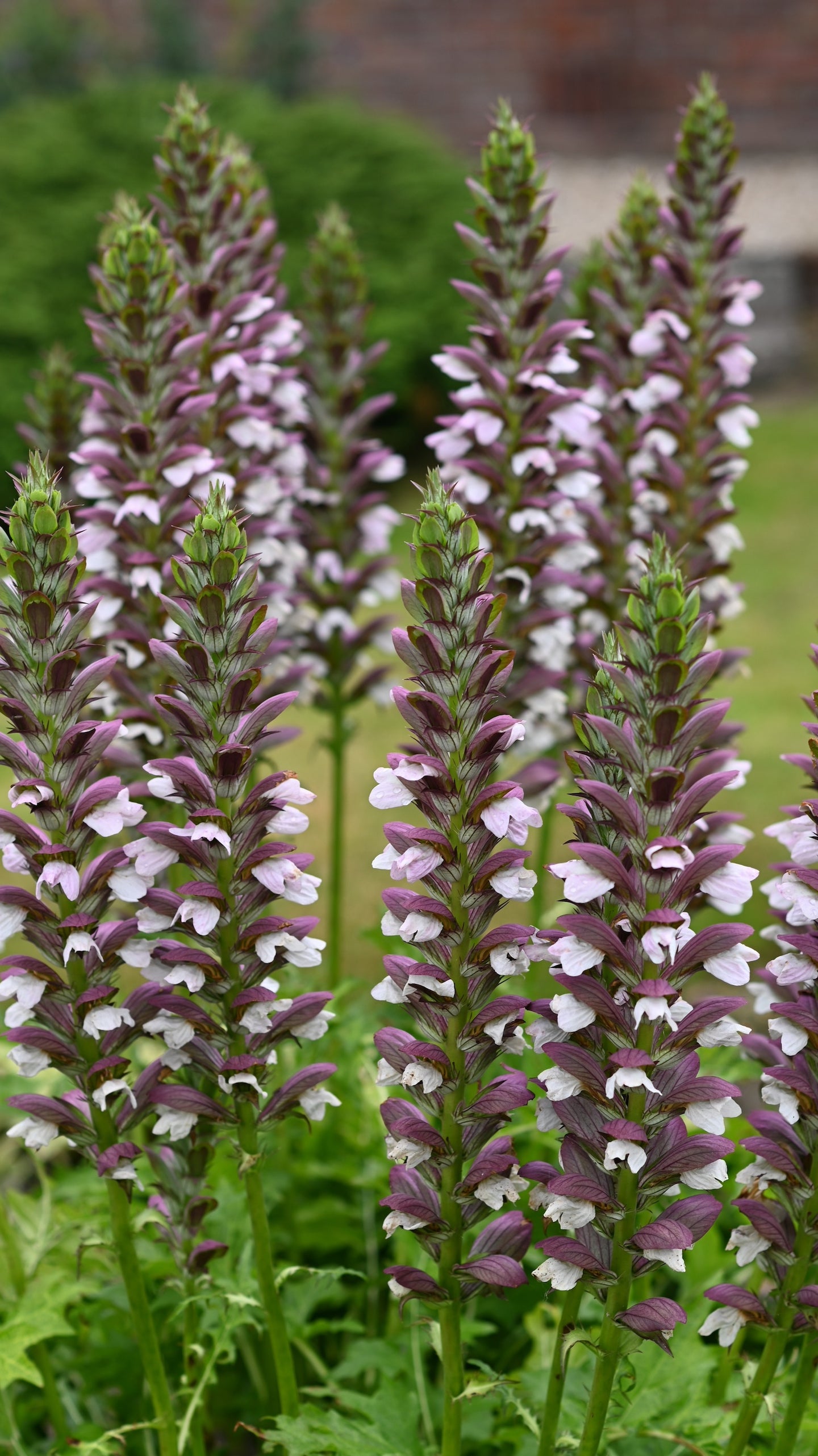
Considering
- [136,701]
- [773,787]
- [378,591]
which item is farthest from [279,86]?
Result: [136,701]

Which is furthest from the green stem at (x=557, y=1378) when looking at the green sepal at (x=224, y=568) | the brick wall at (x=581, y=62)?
the brick wall at (x=581, y=62)

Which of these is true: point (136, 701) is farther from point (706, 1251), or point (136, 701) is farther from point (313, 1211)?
point (706, 1251)

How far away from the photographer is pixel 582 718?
5.63 feet

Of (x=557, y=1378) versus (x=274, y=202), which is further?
(x=274, y=202)

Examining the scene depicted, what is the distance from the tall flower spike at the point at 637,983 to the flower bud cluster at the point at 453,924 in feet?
0.24

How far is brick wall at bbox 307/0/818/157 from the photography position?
1382 centimetres

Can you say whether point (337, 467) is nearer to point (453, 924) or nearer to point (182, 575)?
point (182, 575)

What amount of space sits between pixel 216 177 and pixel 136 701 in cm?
112

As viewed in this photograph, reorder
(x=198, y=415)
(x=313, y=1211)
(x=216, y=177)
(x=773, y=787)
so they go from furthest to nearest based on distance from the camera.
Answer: (x=773, y=787), (x=313, y=1211), (x=216, y=177), (x=198, y=415)

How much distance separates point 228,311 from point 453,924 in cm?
162

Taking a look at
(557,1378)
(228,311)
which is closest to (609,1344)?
(557,1378)

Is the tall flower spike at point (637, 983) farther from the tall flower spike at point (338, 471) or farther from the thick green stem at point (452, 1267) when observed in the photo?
the tall flower spike at point (338, 471)

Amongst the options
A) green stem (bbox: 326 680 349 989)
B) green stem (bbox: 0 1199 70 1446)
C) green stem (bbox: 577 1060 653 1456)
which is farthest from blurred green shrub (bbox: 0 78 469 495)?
green stem (bbox: 577 1060 653 1456)

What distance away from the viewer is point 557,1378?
80.0 inches
